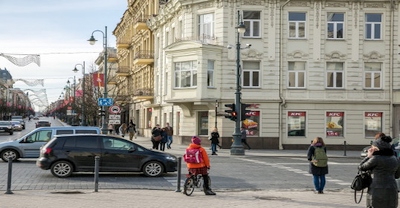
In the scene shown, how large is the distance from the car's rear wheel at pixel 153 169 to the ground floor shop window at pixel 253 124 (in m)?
19.5

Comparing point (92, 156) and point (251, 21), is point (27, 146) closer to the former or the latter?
point (92, 156)

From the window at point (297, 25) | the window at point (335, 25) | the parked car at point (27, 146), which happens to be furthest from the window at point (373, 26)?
the parked car at point (27, 146)

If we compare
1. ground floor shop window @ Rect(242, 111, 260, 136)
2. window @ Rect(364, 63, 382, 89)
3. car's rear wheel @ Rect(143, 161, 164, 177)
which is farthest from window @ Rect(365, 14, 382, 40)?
car's rear wheel @ Rect(143, 161, 164, 177)

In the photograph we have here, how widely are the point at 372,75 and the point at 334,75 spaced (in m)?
2.56

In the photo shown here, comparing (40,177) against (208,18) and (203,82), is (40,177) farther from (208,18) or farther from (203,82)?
(208,18)

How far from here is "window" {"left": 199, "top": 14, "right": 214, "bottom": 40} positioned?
38.5 m

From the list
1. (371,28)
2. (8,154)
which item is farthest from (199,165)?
(371,28)

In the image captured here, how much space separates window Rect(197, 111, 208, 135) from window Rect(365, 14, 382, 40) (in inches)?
476

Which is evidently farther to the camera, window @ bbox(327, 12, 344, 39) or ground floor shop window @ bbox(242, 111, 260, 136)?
window @ bbox(327, 12, 344, 39)

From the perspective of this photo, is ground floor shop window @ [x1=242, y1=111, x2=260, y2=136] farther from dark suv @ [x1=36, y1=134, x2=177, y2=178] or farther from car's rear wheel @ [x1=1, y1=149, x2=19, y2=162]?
dark suv @ [x1=36, y1=134, x2=177, y2=178]

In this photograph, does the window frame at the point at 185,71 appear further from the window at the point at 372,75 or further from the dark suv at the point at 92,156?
the dark suv at the point at 92,156

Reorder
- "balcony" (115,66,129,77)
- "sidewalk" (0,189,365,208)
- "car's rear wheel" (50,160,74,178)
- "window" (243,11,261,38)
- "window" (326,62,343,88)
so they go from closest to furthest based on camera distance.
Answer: "sidewalk" (0,189,365,208) → "car's rear wheel" (50,160,74,178) → "window" (243,11,261,38) → "window" (326,62,343,88) → "balcony" (115,66,129,77)

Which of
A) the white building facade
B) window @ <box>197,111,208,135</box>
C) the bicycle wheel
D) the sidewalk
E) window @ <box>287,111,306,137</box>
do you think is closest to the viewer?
the sidewalk

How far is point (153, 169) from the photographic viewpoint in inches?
747
